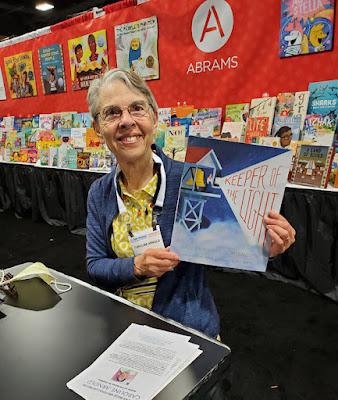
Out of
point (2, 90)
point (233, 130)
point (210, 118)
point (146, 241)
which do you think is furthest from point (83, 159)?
point (146, 241)

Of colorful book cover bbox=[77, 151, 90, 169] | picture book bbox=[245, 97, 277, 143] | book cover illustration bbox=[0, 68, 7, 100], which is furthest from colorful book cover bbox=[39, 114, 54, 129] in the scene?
picture book bbox=[245, 97, 277, 143]

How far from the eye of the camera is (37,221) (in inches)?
199

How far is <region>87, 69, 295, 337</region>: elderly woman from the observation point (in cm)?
120

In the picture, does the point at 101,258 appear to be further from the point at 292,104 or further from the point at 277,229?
the point at 292,104

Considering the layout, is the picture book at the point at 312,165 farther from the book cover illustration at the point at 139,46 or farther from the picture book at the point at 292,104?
the book cover illustration at the point at 139,46

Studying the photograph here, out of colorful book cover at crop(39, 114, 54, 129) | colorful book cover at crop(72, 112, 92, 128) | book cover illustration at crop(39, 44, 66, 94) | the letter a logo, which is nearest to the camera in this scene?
the letter a logo

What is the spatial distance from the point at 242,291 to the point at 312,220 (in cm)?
76

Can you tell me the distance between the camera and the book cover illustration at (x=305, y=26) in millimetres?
2490

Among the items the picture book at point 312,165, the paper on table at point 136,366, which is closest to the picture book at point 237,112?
the picture book at point 312,165

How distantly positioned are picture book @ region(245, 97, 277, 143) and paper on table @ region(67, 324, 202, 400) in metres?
2.27

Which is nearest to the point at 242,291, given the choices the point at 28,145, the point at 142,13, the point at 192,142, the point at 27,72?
the point at 192,142

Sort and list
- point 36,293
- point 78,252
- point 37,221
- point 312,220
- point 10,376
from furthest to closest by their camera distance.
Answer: point 37,221
point 78,252
point 312,220
point 36,293
point 10,376

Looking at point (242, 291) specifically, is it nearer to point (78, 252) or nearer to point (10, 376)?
point (78, 252)

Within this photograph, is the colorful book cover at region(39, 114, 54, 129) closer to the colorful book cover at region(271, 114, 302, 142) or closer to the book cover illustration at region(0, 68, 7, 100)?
the book cover illustration at region(0, 68, 7, 100)
